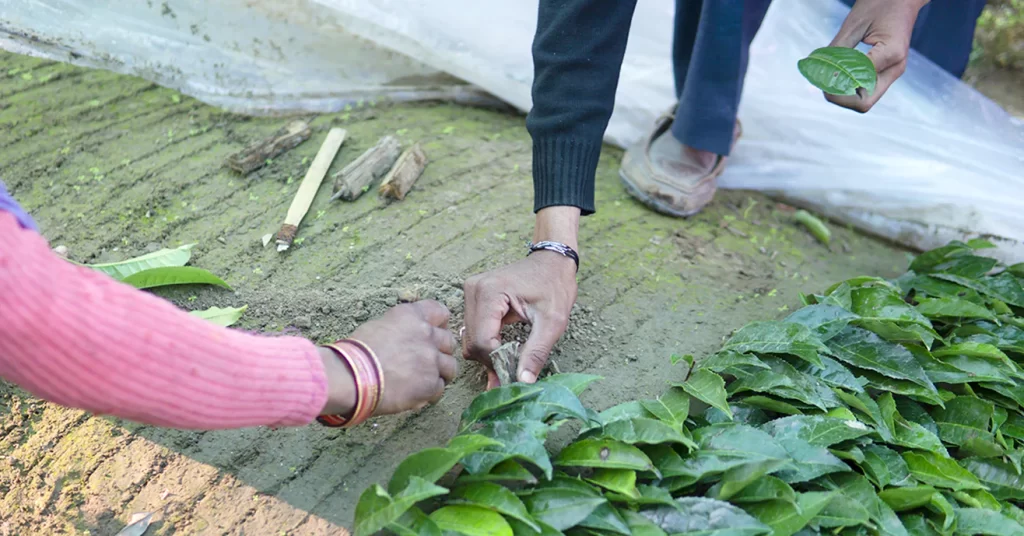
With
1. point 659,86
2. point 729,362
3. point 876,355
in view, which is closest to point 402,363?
point 729,362

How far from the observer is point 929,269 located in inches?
93.4

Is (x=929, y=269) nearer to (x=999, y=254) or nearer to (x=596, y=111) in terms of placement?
(x=999, y=254)

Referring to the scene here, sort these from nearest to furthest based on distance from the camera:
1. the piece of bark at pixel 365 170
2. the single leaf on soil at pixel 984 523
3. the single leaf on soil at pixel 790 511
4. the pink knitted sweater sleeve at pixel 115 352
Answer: the pink knitted sweater sleeve at pixel 115 352, the single leaf on soil at pixel 790 511, the single leaf on soil at pixel 984 523, the piece of bark at pixel 365 170

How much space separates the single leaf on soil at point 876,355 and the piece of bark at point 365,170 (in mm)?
1326

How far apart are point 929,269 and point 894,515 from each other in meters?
1.13

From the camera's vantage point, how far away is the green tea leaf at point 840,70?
5.34 ft

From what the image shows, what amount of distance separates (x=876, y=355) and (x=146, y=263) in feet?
5.78

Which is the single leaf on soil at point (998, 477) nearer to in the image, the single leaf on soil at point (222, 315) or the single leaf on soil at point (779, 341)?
the single leaf on soil at point (779, 341)

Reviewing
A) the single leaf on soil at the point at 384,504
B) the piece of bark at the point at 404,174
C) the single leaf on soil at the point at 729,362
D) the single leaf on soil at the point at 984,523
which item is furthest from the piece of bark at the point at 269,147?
the single leaf on soil at the point at 984,523

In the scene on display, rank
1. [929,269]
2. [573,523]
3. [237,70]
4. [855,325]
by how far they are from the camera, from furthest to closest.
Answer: [237,70]
[929,269]
[855,325]
[573,523]

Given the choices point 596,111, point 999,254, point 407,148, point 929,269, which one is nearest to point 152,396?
point 596,111

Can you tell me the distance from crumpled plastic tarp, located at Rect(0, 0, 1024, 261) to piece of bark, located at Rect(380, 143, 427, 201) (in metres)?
0.50

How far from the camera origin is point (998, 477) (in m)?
1.66

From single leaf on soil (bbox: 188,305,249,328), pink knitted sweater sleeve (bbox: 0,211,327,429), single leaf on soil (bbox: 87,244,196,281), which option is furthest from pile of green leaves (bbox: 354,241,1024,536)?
single leaf on soil (bbox: 87,244,196,281)
